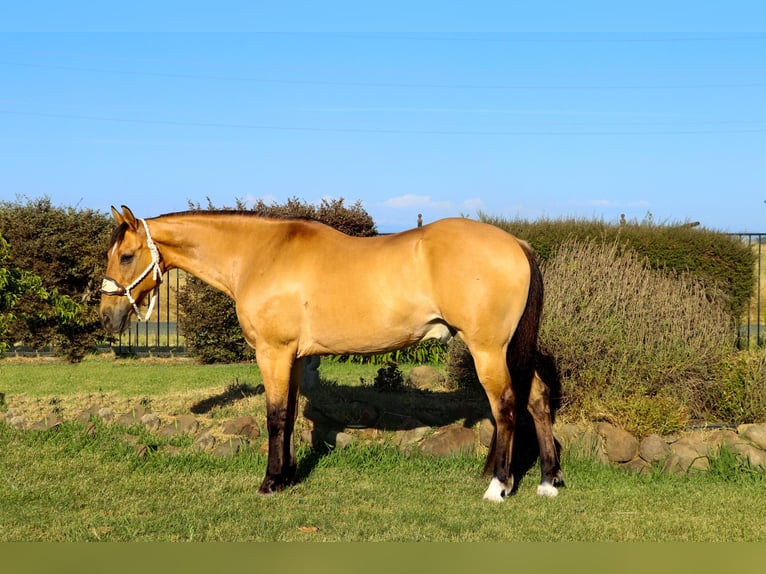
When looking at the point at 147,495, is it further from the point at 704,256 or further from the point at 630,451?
the point at 704,256

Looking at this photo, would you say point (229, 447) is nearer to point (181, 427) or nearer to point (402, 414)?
point (181, 427)

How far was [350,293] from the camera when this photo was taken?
21.4 feet

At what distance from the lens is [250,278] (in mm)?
6812

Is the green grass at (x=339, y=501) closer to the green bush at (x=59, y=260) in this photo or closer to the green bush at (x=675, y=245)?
the green bush at (x=675, y=245)

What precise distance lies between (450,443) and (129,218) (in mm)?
3474

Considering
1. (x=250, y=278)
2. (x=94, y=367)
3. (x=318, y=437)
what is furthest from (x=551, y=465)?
(x=94, y=367)

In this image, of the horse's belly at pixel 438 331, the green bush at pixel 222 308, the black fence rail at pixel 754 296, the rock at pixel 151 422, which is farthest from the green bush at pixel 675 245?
the rock at pixel 151 422

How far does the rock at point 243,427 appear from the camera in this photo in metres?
7.82

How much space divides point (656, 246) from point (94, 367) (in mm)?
9165

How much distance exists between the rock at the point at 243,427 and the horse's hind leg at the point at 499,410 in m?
2.50

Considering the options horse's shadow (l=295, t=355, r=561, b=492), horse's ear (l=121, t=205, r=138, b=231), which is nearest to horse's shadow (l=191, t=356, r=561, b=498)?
horse's shadow (l=295, t=355, r=561, b=492)

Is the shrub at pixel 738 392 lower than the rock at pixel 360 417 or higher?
higher

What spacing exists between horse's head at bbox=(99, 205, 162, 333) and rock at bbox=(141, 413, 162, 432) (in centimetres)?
139

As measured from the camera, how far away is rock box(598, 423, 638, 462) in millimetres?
7137
